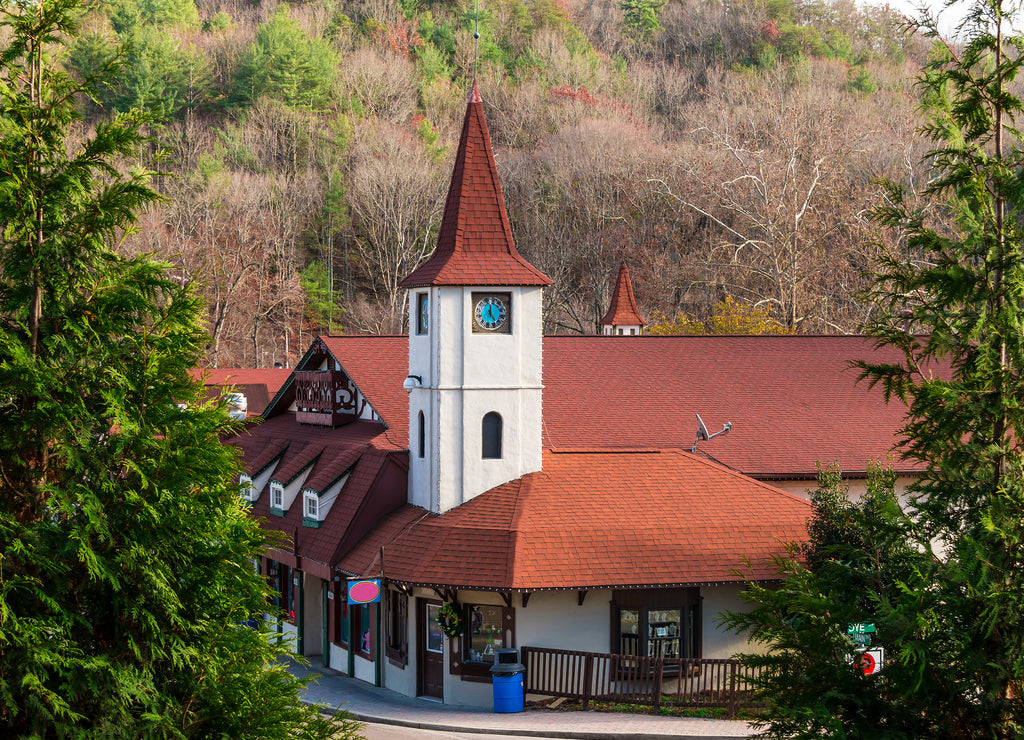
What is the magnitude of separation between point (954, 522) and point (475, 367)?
15477mm

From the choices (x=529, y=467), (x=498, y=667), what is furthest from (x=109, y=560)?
(x=529, y=467)

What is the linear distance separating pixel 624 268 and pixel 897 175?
25.1m

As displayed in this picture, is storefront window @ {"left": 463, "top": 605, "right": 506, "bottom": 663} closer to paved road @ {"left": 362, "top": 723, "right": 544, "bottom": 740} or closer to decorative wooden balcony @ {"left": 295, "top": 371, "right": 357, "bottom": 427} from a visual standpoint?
paved road @ {"left": 362, "top": 723, "right": 544, "bottom": 740}

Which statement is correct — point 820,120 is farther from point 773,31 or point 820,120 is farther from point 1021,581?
point 1021,581

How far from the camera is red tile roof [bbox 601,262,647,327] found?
53.7m

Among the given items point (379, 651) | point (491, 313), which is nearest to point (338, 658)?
point (379, 651)

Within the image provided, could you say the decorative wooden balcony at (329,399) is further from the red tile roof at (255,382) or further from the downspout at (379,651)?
the red tile roof at (255,382)

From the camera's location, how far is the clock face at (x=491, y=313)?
27391 mm

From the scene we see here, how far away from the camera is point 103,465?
10.7m

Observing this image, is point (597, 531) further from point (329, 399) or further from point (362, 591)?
point (329, 399)

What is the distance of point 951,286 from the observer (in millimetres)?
13031

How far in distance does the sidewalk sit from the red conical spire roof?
29.8 ft

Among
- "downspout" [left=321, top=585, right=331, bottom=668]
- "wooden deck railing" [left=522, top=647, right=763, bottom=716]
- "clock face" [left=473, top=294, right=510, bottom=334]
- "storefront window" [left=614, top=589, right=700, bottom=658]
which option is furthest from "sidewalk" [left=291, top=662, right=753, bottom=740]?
"clock face" [left=473, top=294, right=510, bottom=334]

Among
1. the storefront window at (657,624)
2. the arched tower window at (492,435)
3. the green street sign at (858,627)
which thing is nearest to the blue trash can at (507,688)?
the storefront window at (657,624)
